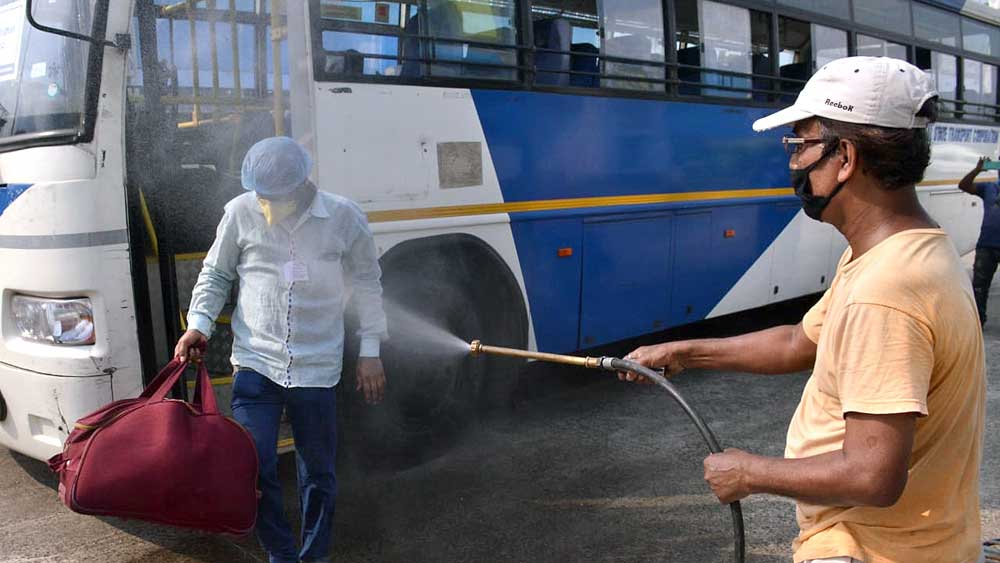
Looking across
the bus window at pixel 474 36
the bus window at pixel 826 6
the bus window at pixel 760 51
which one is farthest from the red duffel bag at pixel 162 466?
the bus window at pixel 826 6

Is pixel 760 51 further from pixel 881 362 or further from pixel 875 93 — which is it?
pixel 881 362

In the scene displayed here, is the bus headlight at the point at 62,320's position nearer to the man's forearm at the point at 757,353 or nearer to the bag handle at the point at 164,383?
the bag handle at the point at 164,383

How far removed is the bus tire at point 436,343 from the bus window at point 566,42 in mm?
1232

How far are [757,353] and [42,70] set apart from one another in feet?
10.9

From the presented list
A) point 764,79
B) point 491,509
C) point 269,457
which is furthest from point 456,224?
point 764,79

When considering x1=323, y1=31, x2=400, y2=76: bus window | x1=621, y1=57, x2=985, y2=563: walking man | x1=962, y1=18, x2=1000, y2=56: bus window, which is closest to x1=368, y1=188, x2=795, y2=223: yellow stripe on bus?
x1=323, y1=31, x2=400, y2=76: bus window

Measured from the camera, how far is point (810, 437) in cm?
178

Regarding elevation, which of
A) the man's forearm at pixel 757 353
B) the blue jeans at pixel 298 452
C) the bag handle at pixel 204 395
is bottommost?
the blue jeans at pixel 298 452

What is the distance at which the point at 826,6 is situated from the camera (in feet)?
24.1

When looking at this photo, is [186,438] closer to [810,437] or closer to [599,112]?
[810,437]

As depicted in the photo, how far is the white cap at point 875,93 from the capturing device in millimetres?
1601

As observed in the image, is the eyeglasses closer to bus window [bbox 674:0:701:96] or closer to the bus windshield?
the bus windshield

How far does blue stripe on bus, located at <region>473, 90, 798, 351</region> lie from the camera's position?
200 inches

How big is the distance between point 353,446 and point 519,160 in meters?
1.92
